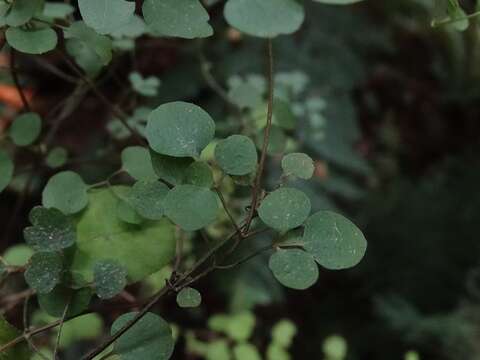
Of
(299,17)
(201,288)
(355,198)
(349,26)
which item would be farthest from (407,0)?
(299,17)

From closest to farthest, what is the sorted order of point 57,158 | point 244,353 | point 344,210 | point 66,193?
point 66,193 → point 57,158 → point 244,353 → point 344,210

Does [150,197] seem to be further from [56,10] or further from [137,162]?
[56,10]

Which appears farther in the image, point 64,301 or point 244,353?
point 244,353

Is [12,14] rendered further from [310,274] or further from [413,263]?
[413,263]

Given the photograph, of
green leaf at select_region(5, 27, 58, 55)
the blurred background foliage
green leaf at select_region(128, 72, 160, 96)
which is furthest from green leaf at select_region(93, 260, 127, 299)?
the blurred background foliage

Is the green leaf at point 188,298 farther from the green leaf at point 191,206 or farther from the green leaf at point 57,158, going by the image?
the green leaf at point 57,158

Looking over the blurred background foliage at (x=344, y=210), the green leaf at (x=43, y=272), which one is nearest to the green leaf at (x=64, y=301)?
the green leaf at (x=43, y=272)

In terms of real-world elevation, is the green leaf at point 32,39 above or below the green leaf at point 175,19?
below

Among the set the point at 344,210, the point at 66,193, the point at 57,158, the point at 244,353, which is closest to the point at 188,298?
the point at 66,193
